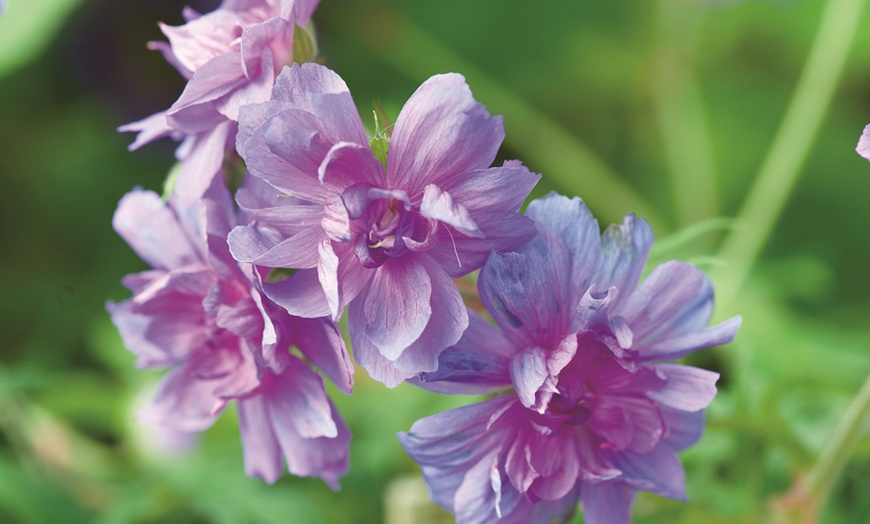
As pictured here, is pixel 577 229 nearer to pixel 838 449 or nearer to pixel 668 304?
pixel 668 304

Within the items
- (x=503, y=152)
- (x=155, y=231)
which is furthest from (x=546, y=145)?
(x=155, y=231)

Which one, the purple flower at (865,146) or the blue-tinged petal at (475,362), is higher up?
the purple flower at (865,146)

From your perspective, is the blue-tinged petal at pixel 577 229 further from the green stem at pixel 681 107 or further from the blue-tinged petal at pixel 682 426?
the green stem at pixel 681 107

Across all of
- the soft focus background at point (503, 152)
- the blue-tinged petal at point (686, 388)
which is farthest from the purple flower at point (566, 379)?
the soft focus background at point (503, 152)

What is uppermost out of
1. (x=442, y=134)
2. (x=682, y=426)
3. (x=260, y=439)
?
(x=442, y=134)

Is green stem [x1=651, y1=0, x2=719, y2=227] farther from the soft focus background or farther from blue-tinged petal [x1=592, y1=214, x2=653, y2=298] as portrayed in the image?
blue-tinged petal [x1=592, y1=214, x2=653, y2=298]

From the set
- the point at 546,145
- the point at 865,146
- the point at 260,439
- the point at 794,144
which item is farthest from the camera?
the point at 546,145

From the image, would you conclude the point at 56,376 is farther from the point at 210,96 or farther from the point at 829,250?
the point at 829,250
